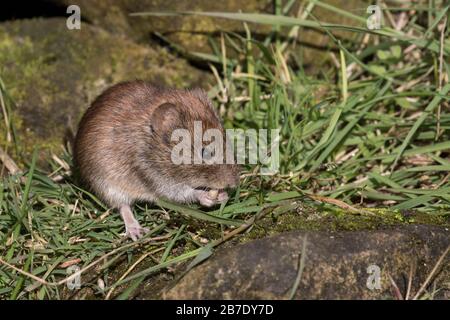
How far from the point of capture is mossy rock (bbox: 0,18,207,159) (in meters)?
5.89

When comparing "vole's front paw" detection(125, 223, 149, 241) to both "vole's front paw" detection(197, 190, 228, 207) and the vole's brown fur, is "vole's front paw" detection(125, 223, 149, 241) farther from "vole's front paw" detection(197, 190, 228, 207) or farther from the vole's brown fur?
"vole's front paw" detection(197, 190, 228, 207)

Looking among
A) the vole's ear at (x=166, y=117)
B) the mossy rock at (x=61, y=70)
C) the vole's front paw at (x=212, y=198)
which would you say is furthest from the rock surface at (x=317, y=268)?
the mossy rock at (x=61, y=70)

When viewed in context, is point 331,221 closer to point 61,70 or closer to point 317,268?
point 317,268

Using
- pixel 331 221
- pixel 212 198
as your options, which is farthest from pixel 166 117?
pixel 331 221

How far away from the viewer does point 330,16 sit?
630cm

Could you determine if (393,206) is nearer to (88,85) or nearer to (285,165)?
(285,165)

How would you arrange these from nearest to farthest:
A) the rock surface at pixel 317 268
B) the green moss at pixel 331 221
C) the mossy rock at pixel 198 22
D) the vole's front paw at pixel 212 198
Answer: the rock surface at pixel 317 268 < the green moss at pixel 331 221 < the vole's front paw at pixel 212 198 < the mossy rock at pixel 198 22

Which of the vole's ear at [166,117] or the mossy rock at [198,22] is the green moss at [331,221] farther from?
the mossy rock at [198,22]

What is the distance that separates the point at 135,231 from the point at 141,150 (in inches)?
24.9

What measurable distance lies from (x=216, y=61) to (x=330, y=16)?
128 cm

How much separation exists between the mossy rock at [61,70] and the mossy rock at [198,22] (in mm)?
162

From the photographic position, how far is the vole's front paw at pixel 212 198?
452 centimetres

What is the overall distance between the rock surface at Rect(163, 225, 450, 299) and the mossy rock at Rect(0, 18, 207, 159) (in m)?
2.76

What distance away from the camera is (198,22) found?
6230 mm
